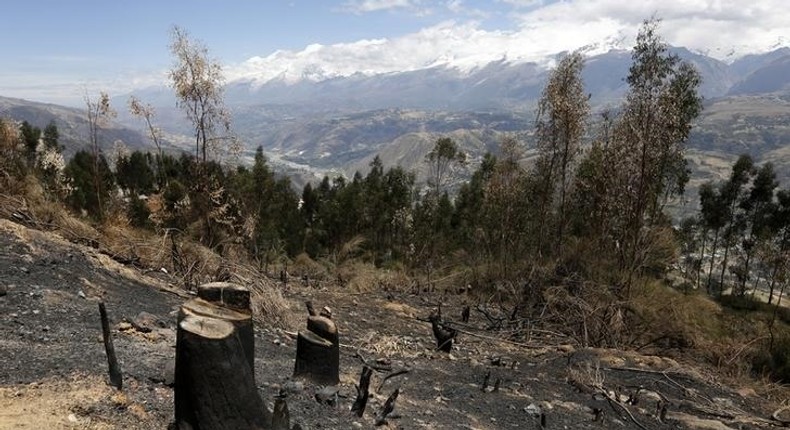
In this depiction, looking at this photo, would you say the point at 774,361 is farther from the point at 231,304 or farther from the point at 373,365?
the point at 231,304

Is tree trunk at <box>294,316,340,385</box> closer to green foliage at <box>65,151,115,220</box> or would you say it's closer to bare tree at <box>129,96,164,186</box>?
bare tree at <box>129,96,164,186</box>

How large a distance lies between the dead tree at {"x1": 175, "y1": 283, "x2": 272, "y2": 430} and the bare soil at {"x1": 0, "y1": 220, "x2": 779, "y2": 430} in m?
0.98

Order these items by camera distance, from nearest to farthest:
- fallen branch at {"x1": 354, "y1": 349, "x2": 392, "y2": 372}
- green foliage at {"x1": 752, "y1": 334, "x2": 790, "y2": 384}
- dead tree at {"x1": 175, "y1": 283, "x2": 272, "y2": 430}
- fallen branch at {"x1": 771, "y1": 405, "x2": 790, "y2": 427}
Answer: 1. dead tree at {"x1": 175, "y1": 283, "x2": 272, "y2": 430}
2. fallen branch at {"x1": 354, "y1": 349, "x2": 392, "y2": 372}
3. fallen branch at {"x1": 771, "y1": 405, "x2": 790, "y2": 427}
4. green foliage at {"x1": 752, "y1": 334, "x2": 790, "y2": 384}

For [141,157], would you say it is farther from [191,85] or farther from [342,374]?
[342,374]

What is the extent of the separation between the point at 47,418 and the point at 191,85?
1128 centimetres

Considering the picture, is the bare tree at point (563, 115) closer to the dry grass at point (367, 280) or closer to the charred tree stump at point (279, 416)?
the dry grass at point (367, 280)

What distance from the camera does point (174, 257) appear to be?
13.1 meters

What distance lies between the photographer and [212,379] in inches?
186

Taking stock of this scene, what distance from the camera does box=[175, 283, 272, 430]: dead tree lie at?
15.4 feet

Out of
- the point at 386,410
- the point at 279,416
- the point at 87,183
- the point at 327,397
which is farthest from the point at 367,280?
the point at 87,183

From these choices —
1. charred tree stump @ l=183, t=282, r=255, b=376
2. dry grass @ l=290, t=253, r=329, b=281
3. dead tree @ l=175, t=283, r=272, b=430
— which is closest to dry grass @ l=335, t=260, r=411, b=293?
dry grass @ l=290, t=253, r=329, b=281

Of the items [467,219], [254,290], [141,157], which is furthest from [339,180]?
[254,290]

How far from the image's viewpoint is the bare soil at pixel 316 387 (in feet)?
19.1

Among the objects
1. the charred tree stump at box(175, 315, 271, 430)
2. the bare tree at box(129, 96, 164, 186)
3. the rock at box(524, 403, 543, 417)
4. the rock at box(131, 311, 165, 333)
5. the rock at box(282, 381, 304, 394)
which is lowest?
the rock at box(524, 403, 543, 417)
